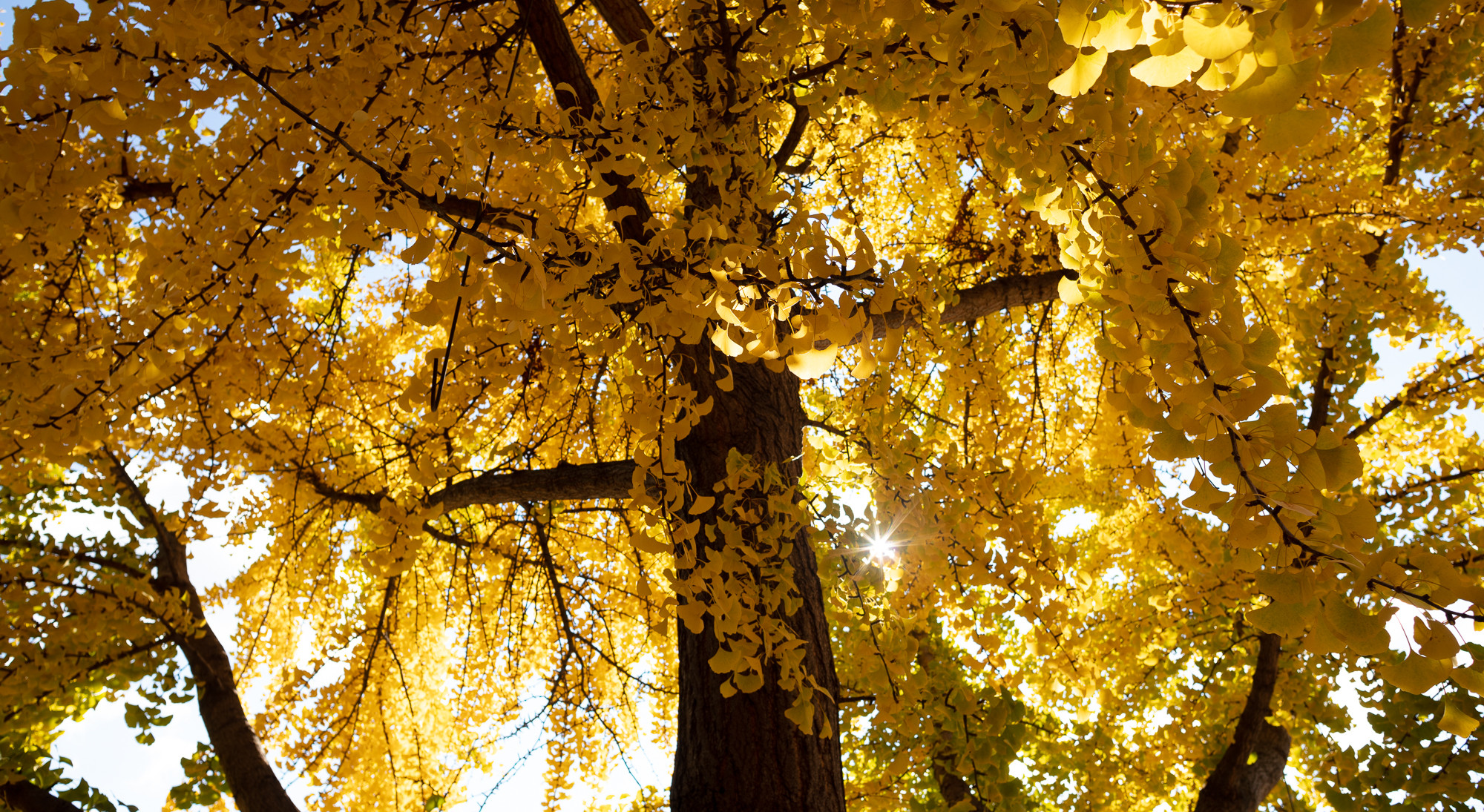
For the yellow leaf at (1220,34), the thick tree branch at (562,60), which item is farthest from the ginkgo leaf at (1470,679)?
the thick tree branch at (562,60)

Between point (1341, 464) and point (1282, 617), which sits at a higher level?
point (1341, 464)

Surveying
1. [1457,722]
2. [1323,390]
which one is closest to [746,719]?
[1457,722]

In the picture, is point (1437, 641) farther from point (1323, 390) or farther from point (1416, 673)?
point (1323, 390)

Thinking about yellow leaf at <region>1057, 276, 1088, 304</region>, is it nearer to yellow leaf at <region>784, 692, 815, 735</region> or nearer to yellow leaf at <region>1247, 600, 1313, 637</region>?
yellow leaf at <region>1247, 600, 1313, 637</region>

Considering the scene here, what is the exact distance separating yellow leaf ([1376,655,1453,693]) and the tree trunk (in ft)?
4.32

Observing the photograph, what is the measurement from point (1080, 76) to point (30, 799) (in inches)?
215

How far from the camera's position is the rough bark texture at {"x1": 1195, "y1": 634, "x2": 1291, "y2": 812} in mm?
4492

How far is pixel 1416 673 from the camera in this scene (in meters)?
0.86

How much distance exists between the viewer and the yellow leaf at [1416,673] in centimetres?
84

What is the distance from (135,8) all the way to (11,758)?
14.9ft

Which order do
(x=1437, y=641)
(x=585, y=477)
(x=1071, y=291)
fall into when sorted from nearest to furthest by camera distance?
(x=1437, y=641) → (x=1071, y=291) → (x=585, y=477)

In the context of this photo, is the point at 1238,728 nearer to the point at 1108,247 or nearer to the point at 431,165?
the point at 1108,247

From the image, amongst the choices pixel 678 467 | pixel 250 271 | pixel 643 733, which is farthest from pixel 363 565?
pixel 678 467

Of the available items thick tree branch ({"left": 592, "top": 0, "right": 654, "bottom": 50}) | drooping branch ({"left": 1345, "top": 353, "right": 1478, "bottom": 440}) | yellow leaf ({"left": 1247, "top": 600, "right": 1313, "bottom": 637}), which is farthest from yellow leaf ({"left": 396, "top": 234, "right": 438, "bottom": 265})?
drooping branch ({"left": 1345, "top": 353, "right": 1478, "bottom": 440})
